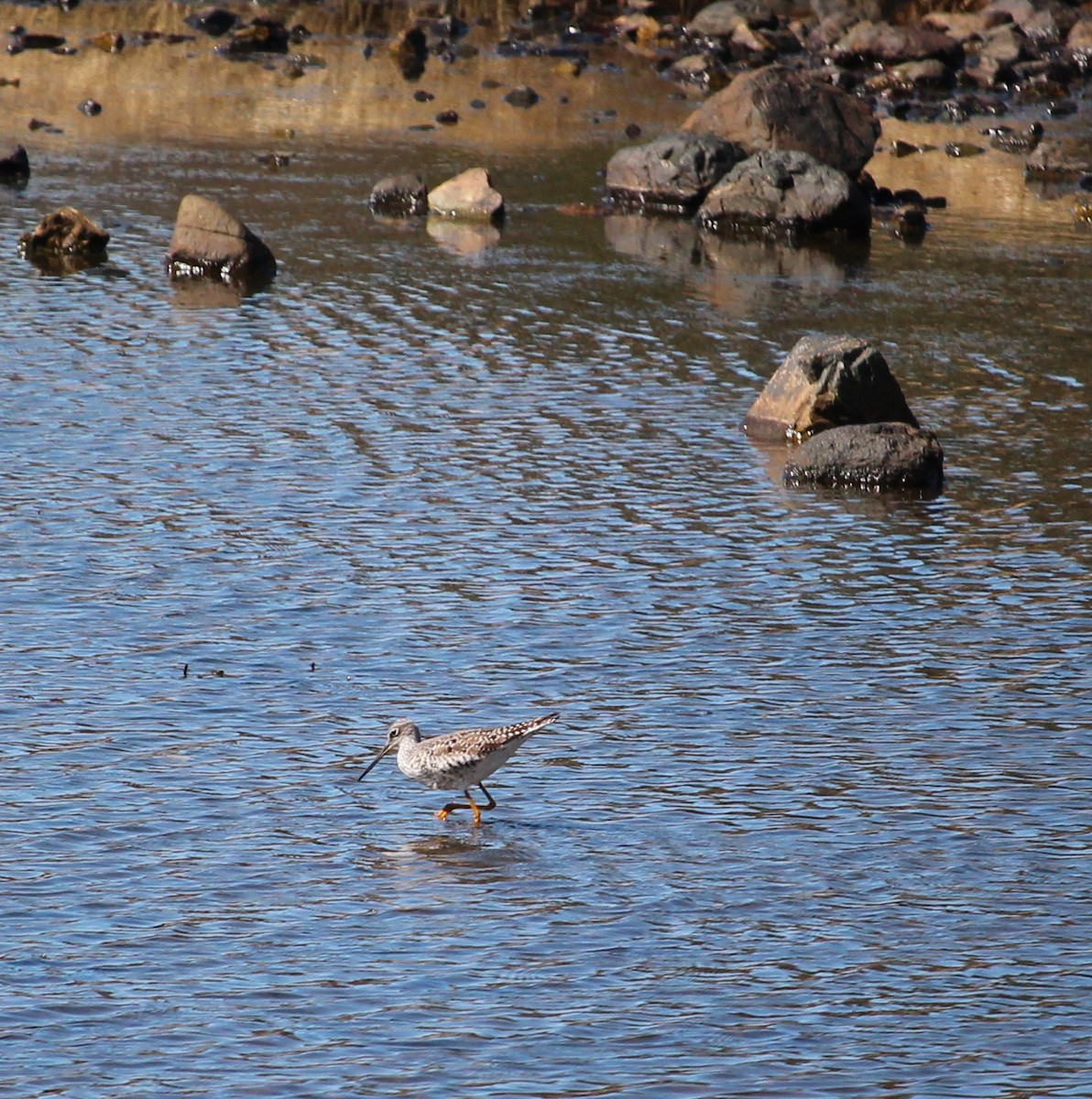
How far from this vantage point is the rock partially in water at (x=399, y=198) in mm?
44875

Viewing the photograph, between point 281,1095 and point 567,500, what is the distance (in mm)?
14246

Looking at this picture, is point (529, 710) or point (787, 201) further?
point (787, 201)

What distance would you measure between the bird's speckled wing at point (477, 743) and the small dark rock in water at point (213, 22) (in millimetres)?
60001

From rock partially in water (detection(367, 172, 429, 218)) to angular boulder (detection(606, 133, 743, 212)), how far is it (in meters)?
5.14

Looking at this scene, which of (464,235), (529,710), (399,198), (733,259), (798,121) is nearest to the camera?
(529,710)

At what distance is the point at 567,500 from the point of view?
25.0 meters

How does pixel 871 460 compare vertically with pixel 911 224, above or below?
below

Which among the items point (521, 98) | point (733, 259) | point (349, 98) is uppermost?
point (521, 98)

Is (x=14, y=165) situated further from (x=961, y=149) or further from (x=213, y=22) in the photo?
(x=961, y=149)

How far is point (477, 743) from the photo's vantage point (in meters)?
15.1

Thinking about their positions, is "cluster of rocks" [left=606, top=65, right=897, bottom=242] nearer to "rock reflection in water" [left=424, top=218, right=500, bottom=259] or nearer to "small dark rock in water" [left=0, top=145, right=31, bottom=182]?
"rock reflection in water" [left=424, top=218, right=500, bottom=259]

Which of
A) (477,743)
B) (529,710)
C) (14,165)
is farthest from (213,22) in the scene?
(477,743)

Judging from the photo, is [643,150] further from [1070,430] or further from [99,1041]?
[99,1041]

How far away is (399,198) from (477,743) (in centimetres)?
3153
